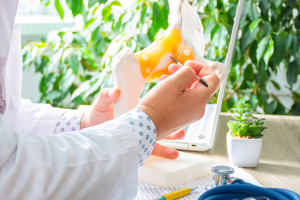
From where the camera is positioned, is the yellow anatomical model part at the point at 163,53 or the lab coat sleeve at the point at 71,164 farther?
the yellow anatomical model part at the point at 163,53

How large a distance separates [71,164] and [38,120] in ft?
1.14

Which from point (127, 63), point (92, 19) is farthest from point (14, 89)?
point (92, 19)

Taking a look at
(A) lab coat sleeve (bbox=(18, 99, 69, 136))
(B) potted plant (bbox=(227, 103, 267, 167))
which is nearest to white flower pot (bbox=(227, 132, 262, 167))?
(B) potted plant (bbox=(227, 103, 267, 167))

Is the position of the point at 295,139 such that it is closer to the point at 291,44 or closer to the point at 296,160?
the point at 296,160

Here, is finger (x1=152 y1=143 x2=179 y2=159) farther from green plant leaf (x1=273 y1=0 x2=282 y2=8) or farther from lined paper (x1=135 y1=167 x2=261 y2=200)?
green plant leaf (x1=273 y1=0 x2=282 y2=8)

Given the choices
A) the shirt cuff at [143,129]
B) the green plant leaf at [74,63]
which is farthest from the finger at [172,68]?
the green plant leaf at [74,63]

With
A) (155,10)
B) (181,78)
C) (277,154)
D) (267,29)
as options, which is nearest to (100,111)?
(181,78)

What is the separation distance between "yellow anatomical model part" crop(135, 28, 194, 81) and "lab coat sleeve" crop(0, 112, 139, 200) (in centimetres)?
20

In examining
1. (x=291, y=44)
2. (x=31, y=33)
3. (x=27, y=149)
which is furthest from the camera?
(x=31, y=33)

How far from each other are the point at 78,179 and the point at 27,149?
65 millimetres

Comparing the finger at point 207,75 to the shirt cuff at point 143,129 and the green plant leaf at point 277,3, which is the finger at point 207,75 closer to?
the shirt cuff at point 143,129

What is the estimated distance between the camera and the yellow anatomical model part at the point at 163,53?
1.88ft

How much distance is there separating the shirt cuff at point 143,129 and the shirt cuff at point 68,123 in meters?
0.26

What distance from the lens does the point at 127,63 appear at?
55cm
